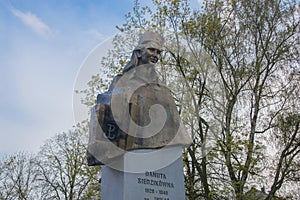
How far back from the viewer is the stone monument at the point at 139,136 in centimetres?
502

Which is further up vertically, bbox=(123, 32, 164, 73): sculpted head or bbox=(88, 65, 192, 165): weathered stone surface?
bbox=(123, 32, 164, 73): sculpted head

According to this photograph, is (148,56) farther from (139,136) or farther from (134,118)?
A: (139,136)

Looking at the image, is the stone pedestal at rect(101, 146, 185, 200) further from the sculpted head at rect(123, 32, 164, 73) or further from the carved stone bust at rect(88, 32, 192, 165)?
the sculpted head at rect(123, 32, 164, 73)

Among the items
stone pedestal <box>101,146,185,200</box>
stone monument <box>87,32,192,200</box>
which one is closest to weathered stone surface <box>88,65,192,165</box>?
stone monument <box>87,32,192,200</box>

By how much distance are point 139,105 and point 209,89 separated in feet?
25.7

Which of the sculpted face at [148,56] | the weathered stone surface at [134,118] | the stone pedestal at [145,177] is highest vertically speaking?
the sculpted face at [148,56]

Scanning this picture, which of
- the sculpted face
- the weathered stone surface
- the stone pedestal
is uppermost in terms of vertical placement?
the sculpted face

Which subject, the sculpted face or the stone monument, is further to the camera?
the sculpted face

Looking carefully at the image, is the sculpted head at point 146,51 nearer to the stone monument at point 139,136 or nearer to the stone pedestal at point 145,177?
the stone monument at point 139,136

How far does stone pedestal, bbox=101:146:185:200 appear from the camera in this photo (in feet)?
16.3

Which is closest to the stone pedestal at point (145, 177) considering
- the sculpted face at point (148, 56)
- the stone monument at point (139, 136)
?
the stone monument at point (139, 136)

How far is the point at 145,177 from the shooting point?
16.9ft

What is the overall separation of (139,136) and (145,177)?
0.60m

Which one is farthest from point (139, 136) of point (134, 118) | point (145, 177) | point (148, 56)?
point (148, 56)
